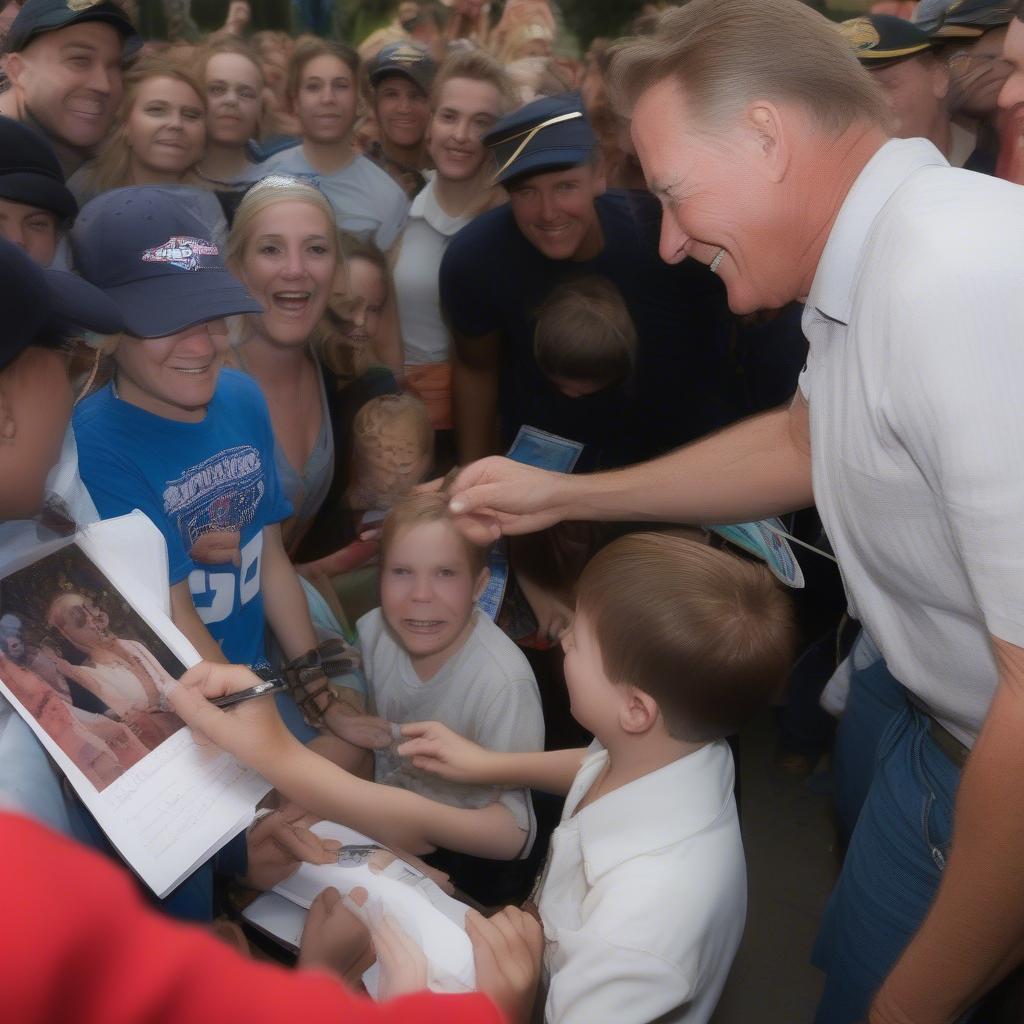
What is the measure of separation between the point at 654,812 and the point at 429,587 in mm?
802

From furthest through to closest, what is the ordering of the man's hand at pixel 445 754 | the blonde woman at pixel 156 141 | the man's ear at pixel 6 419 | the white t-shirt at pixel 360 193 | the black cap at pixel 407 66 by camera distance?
the black cap at pixel 407 66, the white t-shirt at pixel 360 193, the blonde woman at pixel 156 141, the man's hand at pixel 445 754, the man's ear at pixel 6 419

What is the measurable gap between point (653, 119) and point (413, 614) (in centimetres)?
103

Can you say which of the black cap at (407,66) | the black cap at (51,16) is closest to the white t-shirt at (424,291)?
the black cap at (407,66)

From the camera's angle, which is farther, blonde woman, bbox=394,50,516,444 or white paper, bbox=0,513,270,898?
blonde woman, bbox=394,50,516,444

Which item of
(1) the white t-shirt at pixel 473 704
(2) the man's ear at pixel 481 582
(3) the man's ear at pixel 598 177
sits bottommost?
(1) the white t-shirt at pixel 473 704

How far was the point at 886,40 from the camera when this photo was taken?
9.27 ft

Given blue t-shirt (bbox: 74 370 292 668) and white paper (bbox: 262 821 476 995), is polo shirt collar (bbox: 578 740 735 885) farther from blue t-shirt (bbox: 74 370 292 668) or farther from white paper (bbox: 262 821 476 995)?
blue t-shirt (bbox: 74 370 292 668)

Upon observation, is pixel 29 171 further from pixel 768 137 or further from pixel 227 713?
pixel 768 137

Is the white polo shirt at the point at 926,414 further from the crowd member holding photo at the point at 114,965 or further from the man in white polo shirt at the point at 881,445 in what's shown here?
the crowd member holding photo at the point at 114,965

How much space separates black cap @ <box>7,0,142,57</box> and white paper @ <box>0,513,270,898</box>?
2.18 metres

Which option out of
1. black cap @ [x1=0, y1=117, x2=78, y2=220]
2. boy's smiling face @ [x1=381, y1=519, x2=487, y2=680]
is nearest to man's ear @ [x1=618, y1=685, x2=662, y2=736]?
boy's smiling face @ [x1=381, y1=519, x2=487, y2=680]

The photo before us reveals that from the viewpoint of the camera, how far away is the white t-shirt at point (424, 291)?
3.35 m

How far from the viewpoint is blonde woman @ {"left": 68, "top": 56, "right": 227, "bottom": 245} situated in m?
3.02

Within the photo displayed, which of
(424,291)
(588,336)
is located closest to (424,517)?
(588,336)
